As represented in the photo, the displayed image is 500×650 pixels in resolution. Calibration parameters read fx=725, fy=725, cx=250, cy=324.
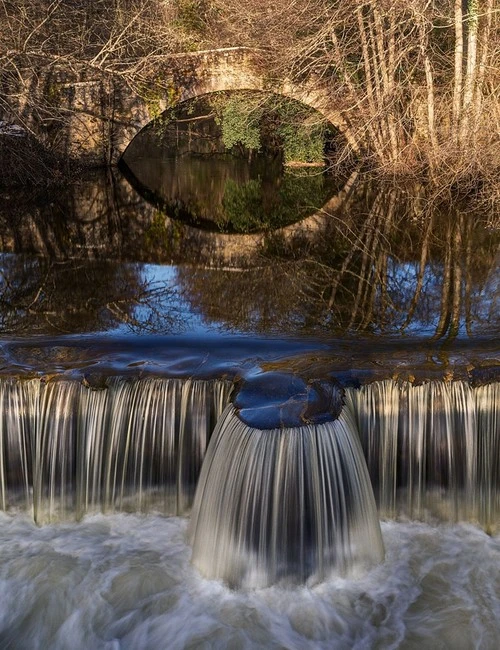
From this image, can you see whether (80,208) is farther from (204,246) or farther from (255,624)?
(255,624)

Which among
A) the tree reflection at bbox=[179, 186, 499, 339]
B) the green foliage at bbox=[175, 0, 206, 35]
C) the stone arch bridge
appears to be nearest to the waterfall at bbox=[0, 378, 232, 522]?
the tree reflection at bbox=[179, 186, 499, 339]

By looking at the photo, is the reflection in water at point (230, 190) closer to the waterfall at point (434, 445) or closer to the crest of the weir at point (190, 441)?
the crest of the weir at point (190, 441)

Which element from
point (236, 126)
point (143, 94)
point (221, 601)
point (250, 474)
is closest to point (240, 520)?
point (250, 474)

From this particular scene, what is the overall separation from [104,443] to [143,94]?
42.9 feet

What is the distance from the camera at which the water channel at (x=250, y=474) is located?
410 cm

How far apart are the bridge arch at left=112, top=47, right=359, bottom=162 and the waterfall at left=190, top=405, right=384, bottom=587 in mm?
11368

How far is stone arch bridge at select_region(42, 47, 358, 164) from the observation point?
15.4 meters

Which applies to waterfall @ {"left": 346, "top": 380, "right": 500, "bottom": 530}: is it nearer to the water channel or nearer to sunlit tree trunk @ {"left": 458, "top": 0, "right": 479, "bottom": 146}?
the water channel

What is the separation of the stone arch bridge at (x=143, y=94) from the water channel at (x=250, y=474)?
9694mm

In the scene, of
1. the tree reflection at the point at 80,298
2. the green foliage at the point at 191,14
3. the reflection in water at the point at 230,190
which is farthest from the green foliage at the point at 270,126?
the tree reflection at the point at 80,298

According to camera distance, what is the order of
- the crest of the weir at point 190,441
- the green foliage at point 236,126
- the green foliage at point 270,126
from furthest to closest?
the green foliage at point 236,126, the green foliage at point 270,126, the crest of the weir at point 190,441

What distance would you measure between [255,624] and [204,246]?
Answer: 6339 mm

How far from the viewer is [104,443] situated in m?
4.88

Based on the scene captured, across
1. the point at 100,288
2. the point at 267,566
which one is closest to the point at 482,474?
the point at 267,566
